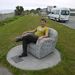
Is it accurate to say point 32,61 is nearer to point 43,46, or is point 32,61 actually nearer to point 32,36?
point 43,46

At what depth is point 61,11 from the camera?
22.9 metres

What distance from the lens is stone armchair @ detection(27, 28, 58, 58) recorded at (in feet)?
18.1

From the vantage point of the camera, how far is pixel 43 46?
555cm

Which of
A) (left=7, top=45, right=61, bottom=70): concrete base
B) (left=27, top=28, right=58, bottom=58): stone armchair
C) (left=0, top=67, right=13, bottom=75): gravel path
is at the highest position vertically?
(left=27, top=28, right=58, bottom=58): stone armchair

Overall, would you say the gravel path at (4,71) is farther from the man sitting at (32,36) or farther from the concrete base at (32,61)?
the man sitting at (32,36)

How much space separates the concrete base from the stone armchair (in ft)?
0.55

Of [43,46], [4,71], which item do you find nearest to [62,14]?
[43,46]

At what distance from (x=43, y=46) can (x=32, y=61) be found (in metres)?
0.62

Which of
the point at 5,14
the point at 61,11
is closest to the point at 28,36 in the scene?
the point at 61,11

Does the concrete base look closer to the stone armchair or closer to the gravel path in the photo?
the stone armchair

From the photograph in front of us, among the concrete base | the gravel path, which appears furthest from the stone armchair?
the gravel path

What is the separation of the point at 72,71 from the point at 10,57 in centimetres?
218

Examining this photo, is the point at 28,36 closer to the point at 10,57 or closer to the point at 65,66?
the point at 10,57

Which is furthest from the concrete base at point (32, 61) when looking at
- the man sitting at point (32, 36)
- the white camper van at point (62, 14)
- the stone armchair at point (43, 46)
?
the white camper van at point (62, 14)
